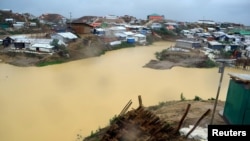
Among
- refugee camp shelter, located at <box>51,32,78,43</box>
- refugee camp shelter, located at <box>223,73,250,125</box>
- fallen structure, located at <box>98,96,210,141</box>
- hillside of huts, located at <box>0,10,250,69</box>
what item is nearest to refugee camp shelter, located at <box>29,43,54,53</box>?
hillside of huts, located at <box>0,10,250,69</box>

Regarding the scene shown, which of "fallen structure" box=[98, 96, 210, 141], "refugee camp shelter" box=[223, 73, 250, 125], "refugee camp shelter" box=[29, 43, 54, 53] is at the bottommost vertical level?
"refugee camp shelter" box=[29, 43, 54, 53]

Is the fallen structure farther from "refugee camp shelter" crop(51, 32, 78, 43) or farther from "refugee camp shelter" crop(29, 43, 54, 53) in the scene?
"refugee camp shelter" crop(51, 32, 78, 43)

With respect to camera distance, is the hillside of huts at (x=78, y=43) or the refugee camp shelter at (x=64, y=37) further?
the refugee camp shelter at (x=64, y=37)

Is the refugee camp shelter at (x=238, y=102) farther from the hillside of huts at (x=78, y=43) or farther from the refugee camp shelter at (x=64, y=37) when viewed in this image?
the refugee camp shelter at (x=64, y=37)

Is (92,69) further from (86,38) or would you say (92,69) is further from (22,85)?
(86,38)

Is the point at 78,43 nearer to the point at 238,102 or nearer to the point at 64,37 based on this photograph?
the point at 64,37

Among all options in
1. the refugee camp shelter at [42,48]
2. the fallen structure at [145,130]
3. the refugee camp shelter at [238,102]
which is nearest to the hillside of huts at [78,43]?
the refugee camp shelter at [42,48]

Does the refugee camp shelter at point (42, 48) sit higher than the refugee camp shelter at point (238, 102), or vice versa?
the refugee camp shelter at point (238, 102)

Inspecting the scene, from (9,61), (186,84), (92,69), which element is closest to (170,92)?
(186,84)
